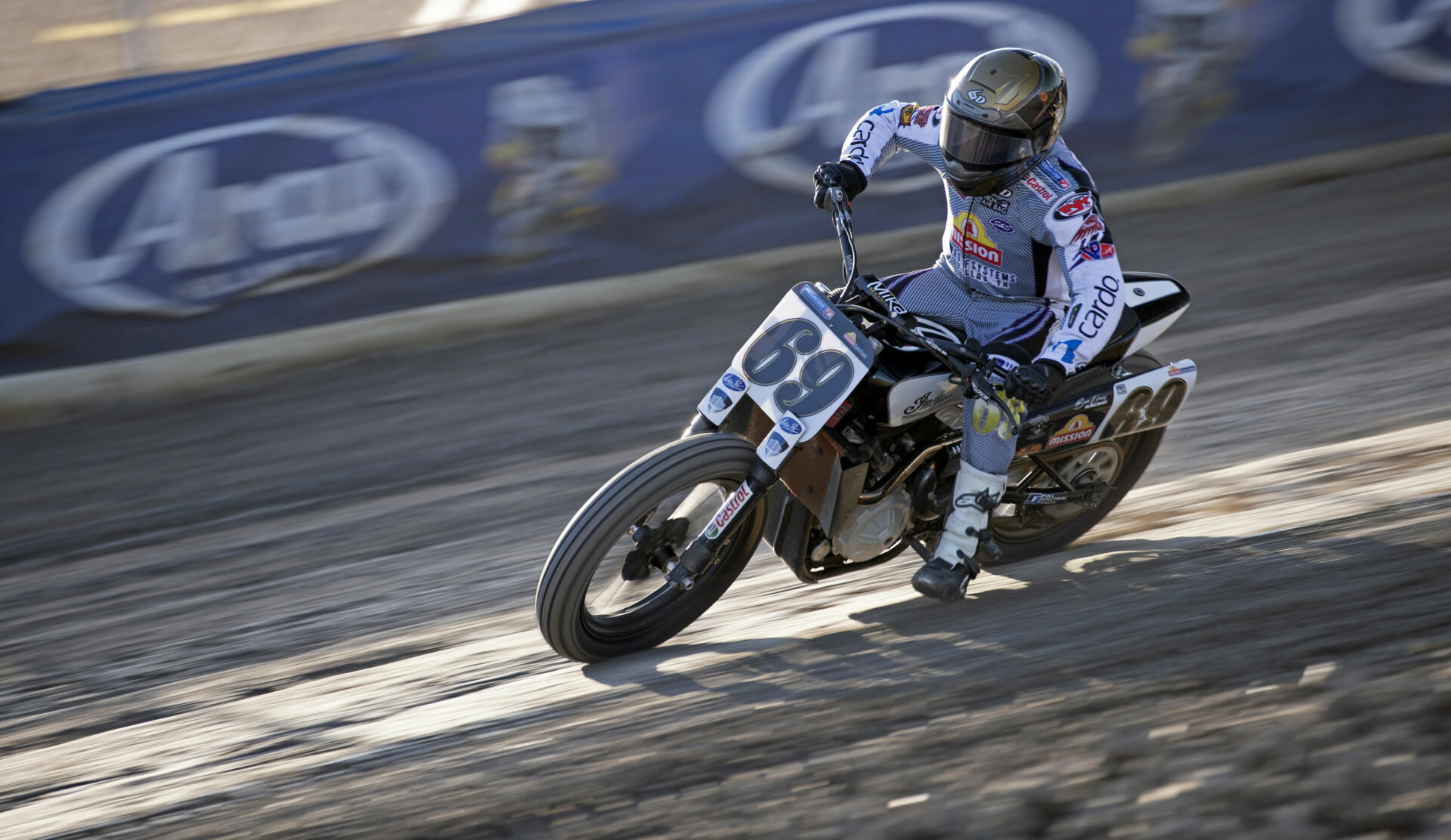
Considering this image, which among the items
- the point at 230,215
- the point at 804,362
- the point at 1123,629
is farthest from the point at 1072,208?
the point at 230,215

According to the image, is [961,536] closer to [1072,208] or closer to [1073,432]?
[1073,432]

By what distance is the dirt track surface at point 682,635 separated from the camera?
3.17 m

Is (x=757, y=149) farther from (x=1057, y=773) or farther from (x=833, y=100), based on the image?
(x=1057, y=773)

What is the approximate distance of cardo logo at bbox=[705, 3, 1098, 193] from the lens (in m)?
9.35

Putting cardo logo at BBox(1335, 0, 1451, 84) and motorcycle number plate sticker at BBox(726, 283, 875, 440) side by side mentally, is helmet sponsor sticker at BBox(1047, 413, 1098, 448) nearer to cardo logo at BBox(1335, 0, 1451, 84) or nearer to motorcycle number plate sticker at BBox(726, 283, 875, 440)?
motorcycle number plate sticker at BBox(726, 283, 875, 440)

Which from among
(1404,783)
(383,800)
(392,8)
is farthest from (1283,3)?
(383,800)

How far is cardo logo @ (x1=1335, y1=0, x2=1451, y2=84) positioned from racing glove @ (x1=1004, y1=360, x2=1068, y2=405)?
812cm

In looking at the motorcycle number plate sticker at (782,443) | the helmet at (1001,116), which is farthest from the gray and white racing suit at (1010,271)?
the motorcycle number plate sticker at (782,443)

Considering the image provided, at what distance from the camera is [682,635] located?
4.65 meters

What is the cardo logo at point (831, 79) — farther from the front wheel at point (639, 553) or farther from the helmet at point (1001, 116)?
the front wheel at point (639, 553)

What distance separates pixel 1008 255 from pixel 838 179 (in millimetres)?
727

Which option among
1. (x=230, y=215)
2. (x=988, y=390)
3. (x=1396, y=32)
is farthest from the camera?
(x=1396, y=32)

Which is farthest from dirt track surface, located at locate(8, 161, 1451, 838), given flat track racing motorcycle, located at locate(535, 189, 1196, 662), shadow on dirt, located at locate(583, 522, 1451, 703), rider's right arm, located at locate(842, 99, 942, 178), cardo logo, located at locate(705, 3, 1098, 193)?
rider's right arm, located at locate(842, 99, 942, 178)

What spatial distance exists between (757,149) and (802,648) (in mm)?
5895
